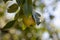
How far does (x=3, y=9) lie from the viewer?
148 cm

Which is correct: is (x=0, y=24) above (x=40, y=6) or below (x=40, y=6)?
below

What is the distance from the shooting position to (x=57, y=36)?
165cm

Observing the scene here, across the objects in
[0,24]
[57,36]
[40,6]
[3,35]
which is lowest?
[57,36]

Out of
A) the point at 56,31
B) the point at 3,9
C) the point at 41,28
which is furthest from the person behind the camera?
the point at 56,31

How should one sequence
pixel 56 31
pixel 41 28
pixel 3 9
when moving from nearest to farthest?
pixel 3 9 → pixel 41 28 → pixel 56 31

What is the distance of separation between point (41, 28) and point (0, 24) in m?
0.43

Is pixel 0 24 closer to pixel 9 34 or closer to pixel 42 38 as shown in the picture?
pixel 9 34

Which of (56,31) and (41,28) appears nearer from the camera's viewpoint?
(41,28)

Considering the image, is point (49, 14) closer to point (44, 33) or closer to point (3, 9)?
point (44, 33)

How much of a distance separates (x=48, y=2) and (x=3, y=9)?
53cm

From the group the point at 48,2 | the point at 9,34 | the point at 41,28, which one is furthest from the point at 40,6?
the point at 9,34

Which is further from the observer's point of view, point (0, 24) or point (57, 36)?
point (57, 36)

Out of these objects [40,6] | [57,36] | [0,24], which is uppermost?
[40,6]

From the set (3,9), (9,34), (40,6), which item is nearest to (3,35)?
(9,34)
